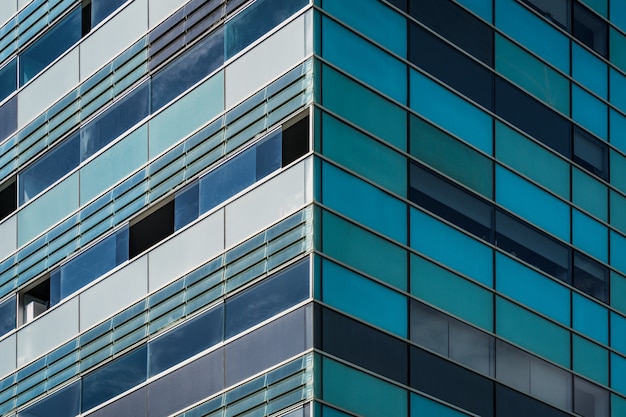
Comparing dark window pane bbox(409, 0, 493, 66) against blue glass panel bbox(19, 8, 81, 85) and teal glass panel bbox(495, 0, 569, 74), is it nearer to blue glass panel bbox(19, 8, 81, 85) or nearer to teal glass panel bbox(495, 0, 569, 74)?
teal glass panel bbox(495, 0, 569, 74)

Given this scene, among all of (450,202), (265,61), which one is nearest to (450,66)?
(450,202)

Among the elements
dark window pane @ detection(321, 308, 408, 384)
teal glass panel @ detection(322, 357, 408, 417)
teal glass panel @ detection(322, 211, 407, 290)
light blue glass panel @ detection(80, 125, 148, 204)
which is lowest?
teal glass panel @ detection(322, 357, 408, 417)

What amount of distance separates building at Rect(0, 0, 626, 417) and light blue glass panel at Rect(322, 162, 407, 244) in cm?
5

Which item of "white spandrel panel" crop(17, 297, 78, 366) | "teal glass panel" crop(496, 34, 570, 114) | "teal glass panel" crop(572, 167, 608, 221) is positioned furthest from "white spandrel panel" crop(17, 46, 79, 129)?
"teal glass panel" crop(572, 167, 608, 221)

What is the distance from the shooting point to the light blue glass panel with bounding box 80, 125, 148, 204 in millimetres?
36406

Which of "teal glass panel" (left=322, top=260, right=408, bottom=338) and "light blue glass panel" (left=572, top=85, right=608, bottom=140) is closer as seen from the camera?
"teal glass panel" (left=322, top=260, right=408, bottom=338)

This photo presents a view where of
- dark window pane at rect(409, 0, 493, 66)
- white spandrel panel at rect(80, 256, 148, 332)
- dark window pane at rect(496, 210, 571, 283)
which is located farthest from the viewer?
dark window pane at rect(496, 210, 571, 283)

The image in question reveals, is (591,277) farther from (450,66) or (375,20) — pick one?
(375,20)

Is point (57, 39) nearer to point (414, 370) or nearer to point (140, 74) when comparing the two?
point (140, 74)

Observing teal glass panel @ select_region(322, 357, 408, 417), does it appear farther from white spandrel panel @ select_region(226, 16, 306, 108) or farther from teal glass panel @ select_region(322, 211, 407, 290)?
white spandrel panel @ select_region(226, 16, 306, 108)

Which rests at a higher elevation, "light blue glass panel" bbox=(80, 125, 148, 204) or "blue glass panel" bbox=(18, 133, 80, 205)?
"blue glass panel" bbox=(18, 133, 80, 205)

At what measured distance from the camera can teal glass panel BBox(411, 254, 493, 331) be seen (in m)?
33.3

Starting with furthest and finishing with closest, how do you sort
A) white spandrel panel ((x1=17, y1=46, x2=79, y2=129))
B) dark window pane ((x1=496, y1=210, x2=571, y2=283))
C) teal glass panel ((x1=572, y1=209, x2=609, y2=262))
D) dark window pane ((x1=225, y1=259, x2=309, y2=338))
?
1. white spandrel panel ((x1=17, y1=46, x2=79, y2=129))
2. teal glass panel ((x1=572, y1=209, x2=609, y2=262))
3. dark window pane ((x1=496, y1=210, x2=571, y2=283))
4. dark window pane ((x1=225, y1=259, x2=309, y2=338))

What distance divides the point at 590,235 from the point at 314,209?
9263 millimetres
